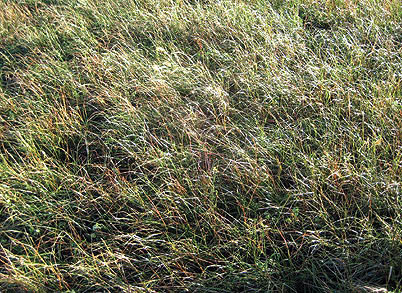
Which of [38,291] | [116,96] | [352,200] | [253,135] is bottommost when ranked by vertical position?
[352,200]

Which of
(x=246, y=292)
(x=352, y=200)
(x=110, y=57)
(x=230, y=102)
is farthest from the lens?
(x=110, y=57)

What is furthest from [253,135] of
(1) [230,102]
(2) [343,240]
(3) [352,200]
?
(2) [343,240]

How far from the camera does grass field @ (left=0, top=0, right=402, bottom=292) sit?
2262 mm

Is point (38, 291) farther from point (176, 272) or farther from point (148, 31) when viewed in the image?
point (148, 31)

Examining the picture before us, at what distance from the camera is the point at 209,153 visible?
276cm

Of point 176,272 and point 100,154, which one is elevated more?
point 100,154

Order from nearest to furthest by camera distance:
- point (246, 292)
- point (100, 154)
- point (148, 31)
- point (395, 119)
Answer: point (246, 292), point (395, 119), point (100, 154), point (148, 31)

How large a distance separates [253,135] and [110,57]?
1614mm

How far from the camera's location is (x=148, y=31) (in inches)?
160

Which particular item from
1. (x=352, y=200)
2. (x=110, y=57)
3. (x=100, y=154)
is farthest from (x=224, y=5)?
(x=352, y=200)

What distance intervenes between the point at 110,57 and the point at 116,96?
0.64 metres

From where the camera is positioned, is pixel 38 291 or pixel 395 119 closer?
pixel 38 291

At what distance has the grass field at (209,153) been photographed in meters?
2.26

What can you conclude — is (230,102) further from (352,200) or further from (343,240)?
(343,240)
